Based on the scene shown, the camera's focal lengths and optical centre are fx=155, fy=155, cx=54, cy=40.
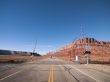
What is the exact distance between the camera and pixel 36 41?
9638 centimetres

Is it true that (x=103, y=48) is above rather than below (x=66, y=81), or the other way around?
above

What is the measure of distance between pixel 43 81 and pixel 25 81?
138 centimetres

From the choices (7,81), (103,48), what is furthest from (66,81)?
(103,48)

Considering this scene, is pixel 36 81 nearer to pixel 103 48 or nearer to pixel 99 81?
pixel 99 81

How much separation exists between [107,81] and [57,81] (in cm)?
404

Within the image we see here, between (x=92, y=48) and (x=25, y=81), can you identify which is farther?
(x=92, y=48)

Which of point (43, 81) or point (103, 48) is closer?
point (43, 81)

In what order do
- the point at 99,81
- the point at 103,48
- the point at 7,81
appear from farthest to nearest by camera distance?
the point at 103,48 → the point at 99,81 → the point at 7,81

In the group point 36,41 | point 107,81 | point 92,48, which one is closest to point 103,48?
point 92,48

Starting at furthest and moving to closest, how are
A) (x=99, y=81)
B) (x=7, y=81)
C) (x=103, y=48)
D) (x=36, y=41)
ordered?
(x=103, y=48) → (x=36, y=41) → (x=99, y=81) → (x=7, y=81)

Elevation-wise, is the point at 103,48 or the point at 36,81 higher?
the point at 103,48

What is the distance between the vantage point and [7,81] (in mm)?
11672

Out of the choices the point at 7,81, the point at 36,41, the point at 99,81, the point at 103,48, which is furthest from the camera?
the point at 103,48

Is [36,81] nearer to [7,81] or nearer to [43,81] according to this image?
[43,81]
